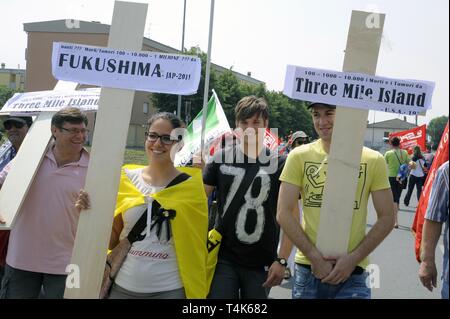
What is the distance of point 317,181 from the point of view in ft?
9.14

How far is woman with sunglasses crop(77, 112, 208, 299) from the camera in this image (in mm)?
2771

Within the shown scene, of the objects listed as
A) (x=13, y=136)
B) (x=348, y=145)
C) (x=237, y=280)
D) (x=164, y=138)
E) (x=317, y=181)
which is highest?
(x=348, y=145)

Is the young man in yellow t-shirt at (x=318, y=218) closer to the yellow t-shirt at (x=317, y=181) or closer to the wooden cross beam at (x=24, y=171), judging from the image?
the yellow t-shirt at (x=317, y=181)

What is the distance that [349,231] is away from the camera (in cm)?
251

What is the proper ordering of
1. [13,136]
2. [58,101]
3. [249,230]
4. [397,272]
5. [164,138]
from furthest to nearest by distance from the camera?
[397,272], [13,136], [58,101], [249,230], [164,138]

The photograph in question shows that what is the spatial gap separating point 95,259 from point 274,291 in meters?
3.36

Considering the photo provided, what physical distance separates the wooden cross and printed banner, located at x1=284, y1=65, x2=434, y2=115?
0.04 meters

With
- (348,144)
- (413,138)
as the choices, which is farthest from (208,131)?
(413,138)

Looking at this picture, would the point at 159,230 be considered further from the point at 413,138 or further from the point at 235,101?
the point at 235,101

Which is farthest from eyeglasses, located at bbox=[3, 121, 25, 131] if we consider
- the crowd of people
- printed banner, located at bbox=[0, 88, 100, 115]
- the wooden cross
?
the wooden cross

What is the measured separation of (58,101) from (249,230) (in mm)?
1695

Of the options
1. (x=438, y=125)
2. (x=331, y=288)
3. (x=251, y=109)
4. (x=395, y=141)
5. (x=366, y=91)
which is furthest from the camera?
(x=395, y=141)

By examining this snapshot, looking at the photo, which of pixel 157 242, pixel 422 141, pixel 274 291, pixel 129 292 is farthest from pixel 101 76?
pixel 422 141
